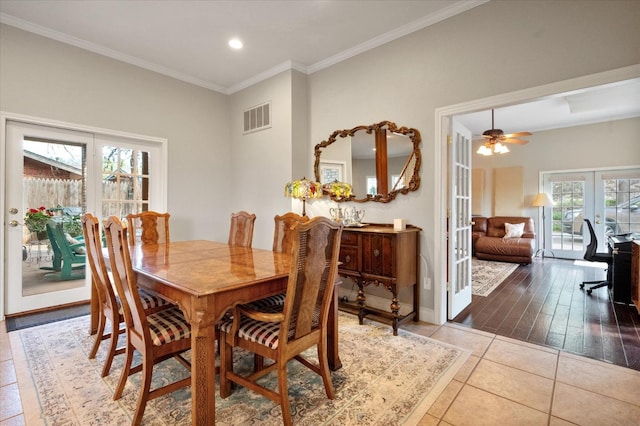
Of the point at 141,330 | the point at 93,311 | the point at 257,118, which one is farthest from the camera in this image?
the point at 257,118

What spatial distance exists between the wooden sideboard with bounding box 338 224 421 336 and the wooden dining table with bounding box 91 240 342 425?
2.74 ft

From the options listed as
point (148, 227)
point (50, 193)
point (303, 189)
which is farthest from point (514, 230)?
point (50, 193)

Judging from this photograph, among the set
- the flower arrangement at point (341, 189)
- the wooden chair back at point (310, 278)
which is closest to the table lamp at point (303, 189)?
the flower arrangement at point (341, 189)

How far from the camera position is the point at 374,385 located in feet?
6.46

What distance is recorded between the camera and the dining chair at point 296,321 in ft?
5.03

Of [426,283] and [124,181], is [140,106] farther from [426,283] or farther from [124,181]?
[426,283]

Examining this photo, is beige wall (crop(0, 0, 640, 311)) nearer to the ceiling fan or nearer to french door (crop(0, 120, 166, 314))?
french door (crop(0, 120, 166, 314))

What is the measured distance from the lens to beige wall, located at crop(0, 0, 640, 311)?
2.38 meters

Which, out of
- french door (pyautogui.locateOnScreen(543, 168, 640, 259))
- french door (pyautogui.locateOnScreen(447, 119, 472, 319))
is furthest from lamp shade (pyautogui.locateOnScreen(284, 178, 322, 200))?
french door (pyautogui.locateOnScreen(543, 168, 640, 259))

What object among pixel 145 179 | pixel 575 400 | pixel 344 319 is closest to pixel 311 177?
pixel 344 319

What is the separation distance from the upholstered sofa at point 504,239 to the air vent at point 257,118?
16.2ft

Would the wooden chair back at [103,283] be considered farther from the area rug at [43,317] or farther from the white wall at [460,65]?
the white wall at [460,65]

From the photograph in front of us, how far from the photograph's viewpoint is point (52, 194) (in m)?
3.36

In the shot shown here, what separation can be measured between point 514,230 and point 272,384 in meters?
6.31
